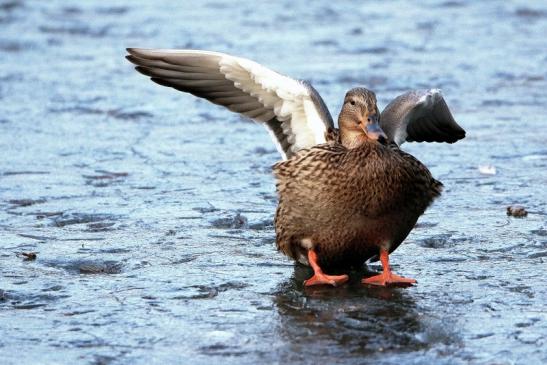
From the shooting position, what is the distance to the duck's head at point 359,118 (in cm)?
525

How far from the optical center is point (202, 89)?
6016mm

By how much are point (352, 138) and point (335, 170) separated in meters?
0.25

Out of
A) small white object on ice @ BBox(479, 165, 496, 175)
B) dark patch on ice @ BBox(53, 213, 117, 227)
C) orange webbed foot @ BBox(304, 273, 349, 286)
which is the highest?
small white object on ice @ BBox(479, 165, 496, 175)

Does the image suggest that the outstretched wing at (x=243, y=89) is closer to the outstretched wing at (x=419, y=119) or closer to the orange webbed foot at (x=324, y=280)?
the outstretched wing at (x=419, y=119)

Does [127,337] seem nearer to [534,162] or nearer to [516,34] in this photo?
[534,162]

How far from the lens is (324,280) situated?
5.16m

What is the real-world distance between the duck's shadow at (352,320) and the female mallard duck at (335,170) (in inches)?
6.4

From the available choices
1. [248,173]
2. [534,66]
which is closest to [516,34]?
[534,66]

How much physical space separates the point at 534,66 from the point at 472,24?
230cm

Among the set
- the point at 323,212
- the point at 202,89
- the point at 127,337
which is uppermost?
the point at 202,89

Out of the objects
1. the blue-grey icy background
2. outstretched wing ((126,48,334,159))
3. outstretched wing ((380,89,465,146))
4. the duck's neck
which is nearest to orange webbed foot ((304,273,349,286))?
the blue-grey icy background

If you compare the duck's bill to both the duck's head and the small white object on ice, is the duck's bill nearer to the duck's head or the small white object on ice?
the duck's head

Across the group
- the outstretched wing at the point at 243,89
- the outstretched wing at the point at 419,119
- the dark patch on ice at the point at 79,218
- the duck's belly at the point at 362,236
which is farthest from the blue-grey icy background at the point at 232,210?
the outstretched wing at the point at 243,89

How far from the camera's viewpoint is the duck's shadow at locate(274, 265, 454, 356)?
4.26 meters
